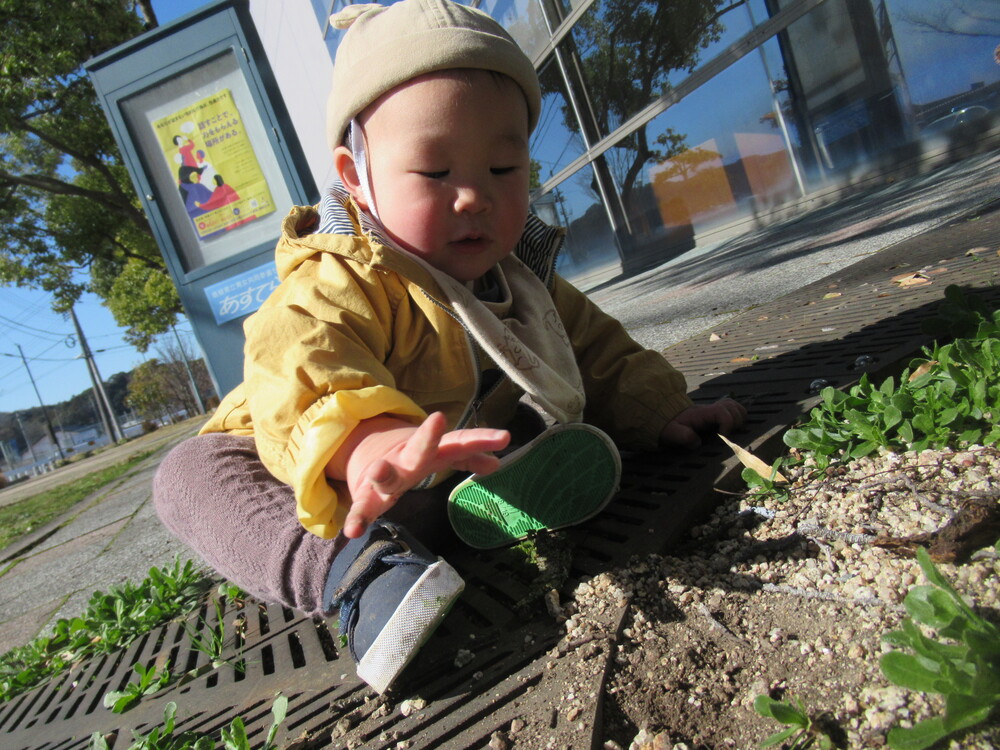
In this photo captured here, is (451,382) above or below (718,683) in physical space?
above

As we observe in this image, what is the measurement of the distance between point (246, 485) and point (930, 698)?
1159 mm

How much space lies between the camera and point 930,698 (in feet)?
2.01

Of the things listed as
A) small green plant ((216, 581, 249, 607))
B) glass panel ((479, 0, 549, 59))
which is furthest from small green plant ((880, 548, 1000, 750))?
glass panel ((479, 0, 549, 59))

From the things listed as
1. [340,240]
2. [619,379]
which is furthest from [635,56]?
[340,240]

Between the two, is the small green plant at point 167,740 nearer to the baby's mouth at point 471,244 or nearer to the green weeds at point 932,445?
the green weeds at point 932,445

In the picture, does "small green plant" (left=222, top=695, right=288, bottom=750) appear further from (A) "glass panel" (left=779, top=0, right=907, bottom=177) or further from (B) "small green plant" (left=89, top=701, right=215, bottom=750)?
(A) "glass panel" (left=779, top=0, right=907, bottom=177)

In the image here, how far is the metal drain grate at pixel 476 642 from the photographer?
2.94 feet

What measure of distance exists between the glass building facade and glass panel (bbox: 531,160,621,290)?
2cm

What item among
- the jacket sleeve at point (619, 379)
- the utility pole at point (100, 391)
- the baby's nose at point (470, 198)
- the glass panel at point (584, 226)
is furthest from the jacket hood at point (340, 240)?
the utility pole at point (100, 391)

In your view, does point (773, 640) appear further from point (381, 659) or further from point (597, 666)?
point (381, 659)

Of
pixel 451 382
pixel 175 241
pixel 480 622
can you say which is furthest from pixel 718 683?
pixel 175 241

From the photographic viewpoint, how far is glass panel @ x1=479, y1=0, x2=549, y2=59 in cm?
718

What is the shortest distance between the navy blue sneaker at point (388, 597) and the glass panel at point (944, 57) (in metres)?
4.89

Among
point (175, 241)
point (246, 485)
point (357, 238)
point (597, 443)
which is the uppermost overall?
point (175, 241)
